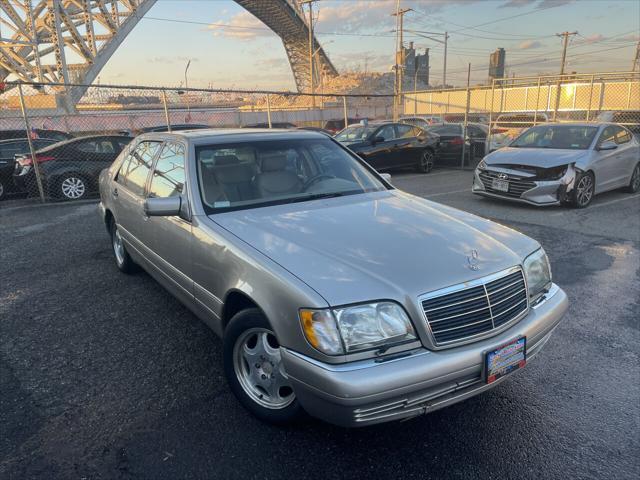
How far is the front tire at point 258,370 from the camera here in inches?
96.7

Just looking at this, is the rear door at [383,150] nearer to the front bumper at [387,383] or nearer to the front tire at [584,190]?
the front tire at [584,190]

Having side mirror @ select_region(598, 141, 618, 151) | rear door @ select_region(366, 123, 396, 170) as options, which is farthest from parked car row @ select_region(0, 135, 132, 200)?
side mirror @ select_region(598, 141, 618, 151)

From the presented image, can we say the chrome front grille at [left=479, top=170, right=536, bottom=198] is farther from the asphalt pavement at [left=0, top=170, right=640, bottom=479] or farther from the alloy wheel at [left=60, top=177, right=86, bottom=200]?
the alloy wheel at [left=60, top=177, right=86, bottom=200]

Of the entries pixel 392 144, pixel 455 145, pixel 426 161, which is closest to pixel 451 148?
pixel 455 145

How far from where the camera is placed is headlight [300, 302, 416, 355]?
6.77 ft

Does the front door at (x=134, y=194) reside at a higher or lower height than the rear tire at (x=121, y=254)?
higher

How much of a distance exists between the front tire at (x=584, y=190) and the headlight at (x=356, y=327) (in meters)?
7.25

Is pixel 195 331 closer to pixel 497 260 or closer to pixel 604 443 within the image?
pixel 497 260

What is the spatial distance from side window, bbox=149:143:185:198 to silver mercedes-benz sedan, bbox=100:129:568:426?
0.7 inches

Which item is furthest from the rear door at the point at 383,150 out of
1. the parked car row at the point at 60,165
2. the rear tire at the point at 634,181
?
the parked car row at the point at 60,165

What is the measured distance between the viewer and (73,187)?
10039mm

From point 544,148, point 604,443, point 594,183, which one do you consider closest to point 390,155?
point 544,148

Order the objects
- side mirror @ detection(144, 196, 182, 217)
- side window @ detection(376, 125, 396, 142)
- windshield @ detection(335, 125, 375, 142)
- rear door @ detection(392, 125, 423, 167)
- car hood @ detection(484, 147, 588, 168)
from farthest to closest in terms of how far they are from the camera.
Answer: rear door @ detection(392, 125, 423, 167)
side window @ detection(376, 125, 396, 142)
windshield @ detection(335, 125, 375, 142)
car hood @ detection(484, 147, 588, 168)
side mirror @ detection(144, 196, 182, 217)

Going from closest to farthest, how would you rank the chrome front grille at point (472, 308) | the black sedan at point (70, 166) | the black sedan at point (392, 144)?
the chrome front grille at point (472, 308)
the black sedan at point (70, 166)
the black sedan at point (392, 144)
